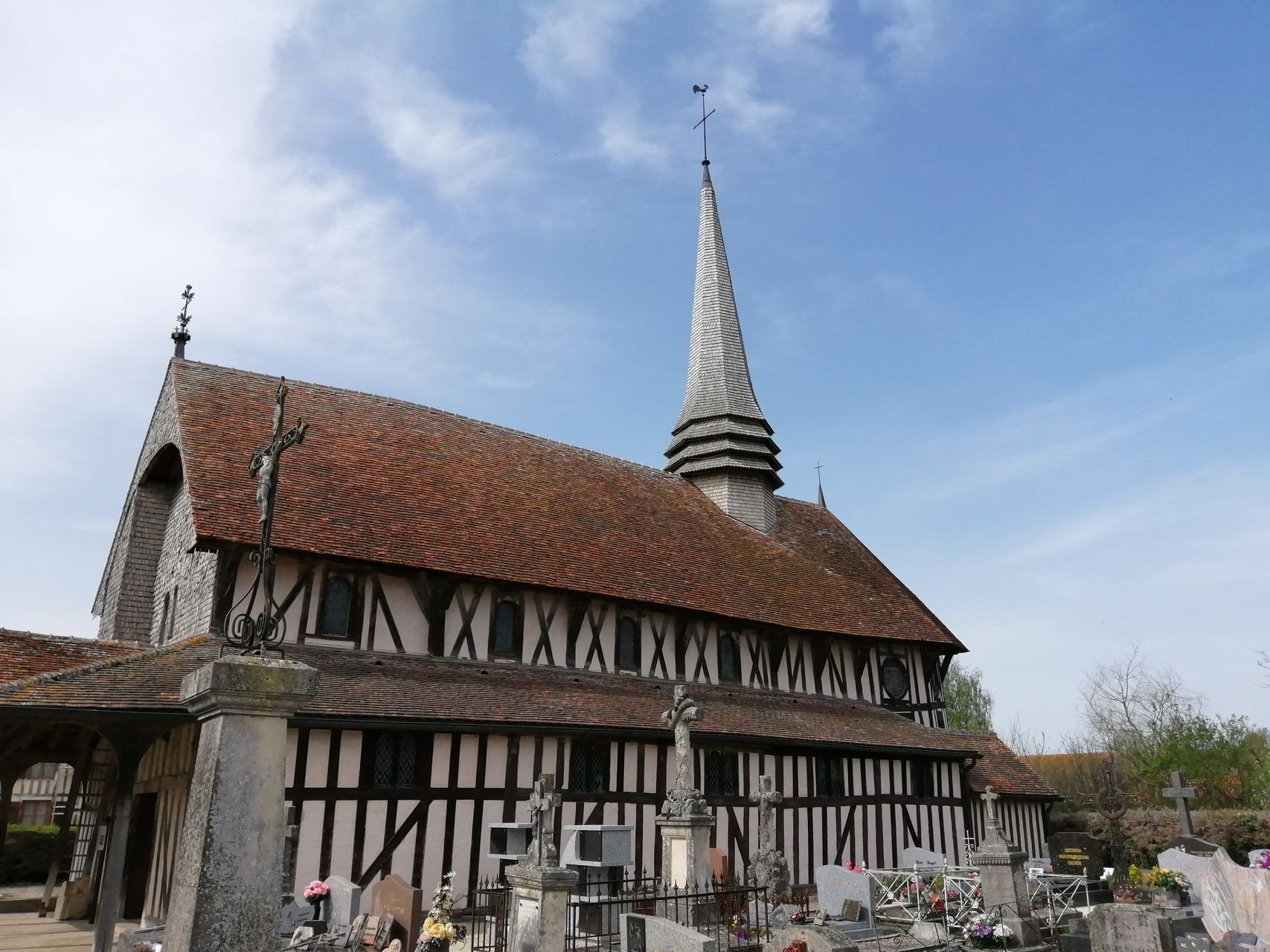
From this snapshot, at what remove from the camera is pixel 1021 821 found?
70.4 feet

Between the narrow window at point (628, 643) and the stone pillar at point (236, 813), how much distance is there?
43.0ft

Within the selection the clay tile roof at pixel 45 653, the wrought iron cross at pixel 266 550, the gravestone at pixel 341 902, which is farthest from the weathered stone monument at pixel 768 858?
the wrought iron cross at pixel 266 550

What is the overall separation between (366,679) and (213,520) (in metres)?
3.18

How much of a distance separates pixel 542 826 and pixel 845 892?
5.47m

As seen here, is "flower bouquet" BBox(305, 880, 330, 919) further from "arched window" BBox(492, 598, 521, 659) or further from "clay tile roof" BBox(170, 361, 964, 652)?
"arched window" BBox(492, 598, 521, 659)

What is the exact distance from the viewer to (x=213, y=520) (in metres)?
13.4

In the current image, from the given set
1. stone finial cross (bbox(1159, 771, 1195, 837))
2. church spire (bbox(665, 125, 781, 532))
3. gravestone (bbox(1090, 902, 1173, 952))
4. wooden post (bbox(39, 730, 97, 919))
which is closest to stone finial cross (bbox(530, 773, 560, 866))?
gravestone (bbox(1090, 902, 1173, 952))

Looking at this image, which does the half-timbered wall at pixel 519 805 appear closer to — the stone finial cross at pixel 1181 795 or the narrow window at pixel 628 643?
the narrow window at pixel 628 643

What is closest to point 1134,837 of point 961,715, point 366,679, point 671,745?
point 671,745

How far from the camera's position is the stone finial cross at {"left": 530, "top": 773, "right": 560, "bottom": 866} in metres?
9.70

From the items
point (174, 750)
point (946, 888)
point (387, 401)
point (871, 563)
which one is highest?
point (387, 401)

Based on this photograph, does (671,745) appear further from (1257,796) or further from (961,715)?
(961,715)

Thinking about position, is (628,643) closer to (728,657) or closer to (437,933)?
(728,657)

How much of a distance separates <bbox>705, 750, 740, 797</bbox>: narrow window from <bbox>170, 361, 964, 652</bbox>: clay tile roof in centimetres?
287
